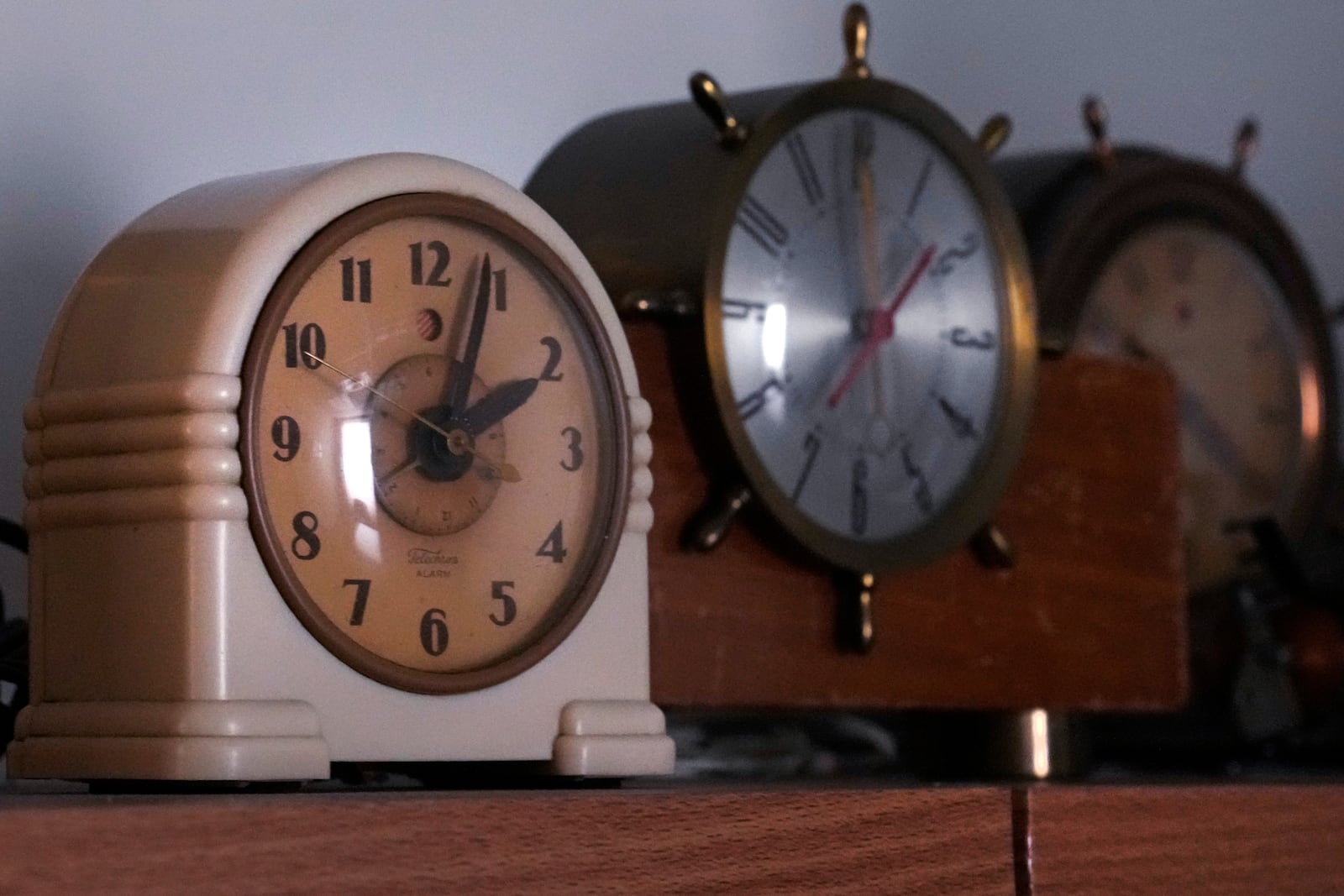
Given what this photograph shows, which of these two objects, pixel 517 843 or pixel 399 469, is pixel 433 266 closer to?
pixel 399 469

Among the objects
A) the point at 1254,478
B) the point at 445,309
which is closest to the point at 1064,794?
the point at 445,309

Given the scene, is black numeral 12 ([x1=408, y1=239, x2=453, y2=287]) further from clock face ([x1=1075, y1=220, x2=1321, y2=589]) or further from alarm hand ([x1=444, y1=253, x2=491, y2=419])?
clock face ([x1=1075, y1=220, x2=1321, y2=589])

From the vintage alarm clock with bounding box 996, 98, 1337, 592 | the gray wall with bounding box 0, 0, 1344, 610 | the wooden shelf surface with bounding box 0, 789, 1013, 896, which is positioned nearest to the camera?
the wooden shelf surface with bounding box 0, 789, 1013, 896

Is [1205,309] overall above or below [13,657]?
above

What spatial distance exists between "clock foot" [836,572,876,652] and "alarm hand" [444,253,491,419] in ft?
1.35

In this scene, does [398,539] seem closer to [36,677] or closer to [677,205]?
[36,677]

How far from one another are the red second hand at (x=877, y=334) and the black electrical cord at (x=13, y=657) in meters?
0.49

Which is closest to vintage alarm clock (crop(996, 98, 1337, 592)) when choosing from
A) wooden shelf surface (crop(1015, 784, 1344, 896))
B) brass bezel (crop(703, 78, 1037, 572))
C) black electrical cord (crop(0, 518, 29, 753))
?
brass bezel (crop(703, 78, 1037, 572))

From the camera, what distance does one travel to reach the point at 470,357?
842 millimetres

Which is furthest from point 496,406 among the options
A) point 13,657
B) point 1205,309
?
point 1205,309

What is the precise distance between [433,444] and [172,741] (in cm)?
17

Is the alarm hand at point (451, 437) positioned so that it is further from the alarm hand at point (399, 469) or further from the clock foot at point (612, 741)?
the clock foot at point (612, 741)

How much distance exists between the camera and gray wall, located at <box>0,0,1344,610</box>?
1052 millimetres

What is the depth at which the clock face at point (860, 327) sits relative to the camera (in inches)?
44.7
